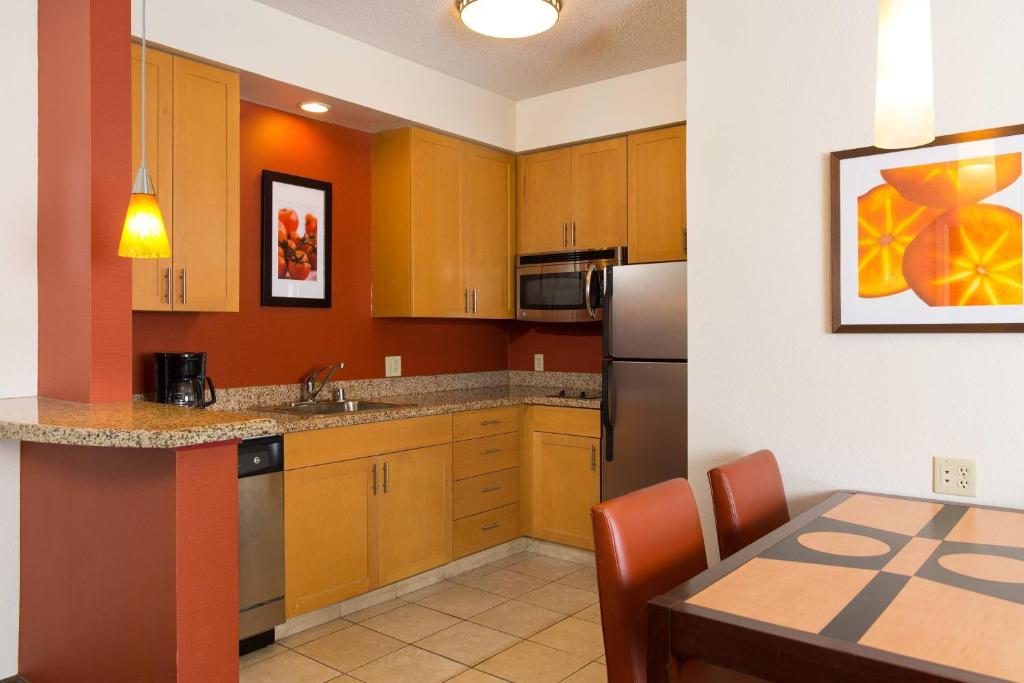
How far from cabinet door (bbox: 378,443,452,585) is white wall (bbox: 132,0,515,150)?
175 centimetres

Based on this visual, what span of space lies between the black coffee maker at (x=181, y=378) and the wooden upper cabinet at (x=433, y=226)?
1185 mm

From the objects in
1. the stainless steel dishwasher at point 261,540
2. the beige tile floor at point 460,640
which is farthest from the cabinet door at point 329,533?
the beige tile floor at point 460,640

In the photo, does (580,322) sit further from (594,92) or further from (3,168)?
(3,168)

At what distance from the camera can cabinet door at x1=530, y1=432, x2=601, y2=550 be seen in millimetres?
3934

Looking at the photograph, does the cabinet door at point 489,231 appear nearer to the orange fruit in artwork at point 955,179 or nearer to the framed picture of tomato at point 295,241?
the framed picture of tomato at point 295,241

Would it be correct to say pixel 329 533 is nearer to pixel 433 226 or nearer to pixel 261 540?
pixel 261 540

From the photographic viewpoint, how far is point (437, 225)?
405 cm

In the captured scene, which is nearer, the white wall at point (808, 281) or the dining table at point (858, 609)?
the dining table at point (858, 609)

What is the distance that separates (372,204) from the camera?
4047mm

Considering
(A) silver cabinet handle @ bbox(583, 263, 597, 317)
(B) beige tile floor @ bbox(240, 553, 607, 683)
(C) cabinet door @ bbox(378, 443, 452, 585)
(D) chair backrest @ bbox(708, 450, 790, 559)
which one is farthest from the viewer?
(A) silver cabinet handle @ bbox(583, 263, 597, 317)

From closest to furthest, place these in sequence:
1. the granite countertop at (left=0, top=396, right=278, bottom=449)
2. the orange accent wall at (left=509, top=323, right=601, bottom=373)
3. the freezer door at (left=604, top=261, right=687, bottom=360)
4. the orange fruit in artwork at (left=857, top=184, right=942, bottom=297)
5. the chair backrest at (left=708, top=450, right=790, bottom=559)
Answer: the granite countertop at (left=0, top=396, right=278, bottom=449) → the chair backrest at (left=708, top=450, right=790, bottom=559) → the orange fruit in artwork at (left=857, top=184, right=942, bottom=297) → the freezer door at (left=604, top=261, right=687, bottom=360) → the orange accent wall at (left=509, top=323, right=601, bottom=373)

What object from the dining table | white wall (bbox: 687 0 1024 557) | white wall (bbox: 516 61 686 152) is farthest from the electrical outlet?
white wall (bbox: 516 61 686 152)

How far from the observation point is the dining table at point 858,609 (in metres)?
1.11

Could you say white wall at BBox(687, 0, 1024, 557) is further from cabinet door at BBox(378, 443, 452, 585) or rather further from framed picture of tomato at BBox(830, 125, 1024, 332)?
cabinet door at BBox(378, 443, 452, 585)
